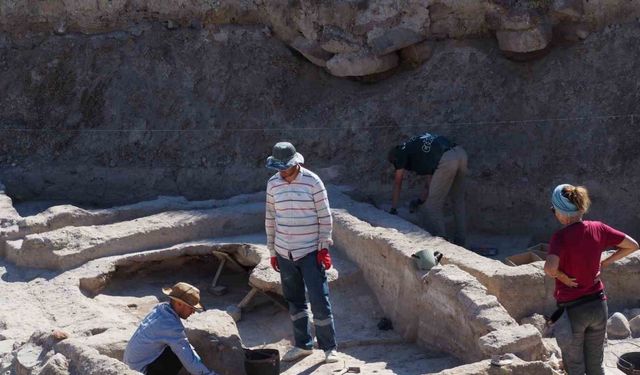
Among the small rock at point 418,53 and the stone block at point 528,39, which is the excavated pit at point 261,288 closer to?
the small rock at point 418,53

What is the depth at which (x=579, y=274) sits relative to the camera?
7.38 m

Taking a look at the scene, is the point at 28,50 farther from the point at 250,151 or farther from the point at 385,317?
the point at 385,317

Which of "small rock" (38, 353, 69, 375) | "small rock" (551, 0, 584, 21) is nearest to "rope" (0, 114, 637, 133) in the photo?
"small rock" (551, 0, 584, 21)

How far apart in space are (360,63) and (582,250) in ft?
25.4

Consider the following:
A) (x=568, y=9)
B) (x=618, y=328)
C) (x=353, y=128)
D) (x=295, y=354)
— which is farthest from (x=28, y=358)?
(x=568, y=9)

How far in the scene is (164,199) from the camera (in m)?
13.1

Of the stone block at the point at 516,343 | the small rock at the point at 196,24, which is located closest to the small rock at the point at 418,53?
the small rock at the point at 196,24

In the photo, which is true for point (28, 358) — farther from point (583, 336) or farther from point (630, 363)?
point (630, 363)

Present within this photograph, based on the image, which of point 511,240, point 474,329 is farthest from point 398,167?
point 474,329

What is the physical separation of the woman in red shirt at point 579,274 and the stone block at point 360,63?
744 cm

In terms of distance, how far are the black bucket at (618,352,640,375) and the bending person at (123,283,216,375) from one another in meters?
3.09

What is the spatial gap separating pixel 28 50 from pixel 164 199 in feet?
15.9

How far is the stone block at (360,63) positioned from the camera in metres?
14.7

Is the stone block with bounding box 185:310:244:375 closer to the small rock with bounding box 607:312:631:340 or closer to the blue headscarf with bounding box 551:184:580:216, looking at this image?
the blue headscarf with bounding box 551:184:580:216
